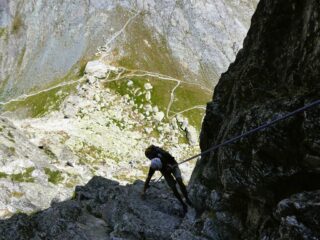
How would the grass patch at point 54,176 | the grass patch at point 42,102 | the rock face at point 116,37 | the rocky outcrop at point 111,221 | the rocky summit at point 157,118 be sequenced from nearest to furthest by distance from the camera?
the rocky summit at point 157,118 < the rocky outcrop at point 111,221 < the grass patch at point 54,176 < the grass patch at point 42,102 < the rock face at point 116,37

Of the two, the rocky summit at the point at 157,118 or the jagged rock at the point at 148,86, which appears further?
the jagged rock at the point at 148,86

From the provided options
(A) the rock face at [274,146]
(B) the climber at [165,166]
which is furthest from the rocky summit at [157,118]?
(B) the climber at [165,166]

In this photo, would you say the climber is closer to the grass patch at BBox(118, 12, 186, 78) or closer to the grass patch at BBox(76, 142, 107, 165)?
the grass patch at BBox(76, 142, 107, 165)

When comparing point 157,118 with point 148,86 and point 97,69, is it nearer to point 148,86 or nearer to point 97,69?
point 148,86

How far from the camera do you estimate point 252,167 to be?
1639 centimetres

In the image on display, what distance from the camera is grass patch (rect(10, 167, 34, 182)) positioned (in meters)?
56.8

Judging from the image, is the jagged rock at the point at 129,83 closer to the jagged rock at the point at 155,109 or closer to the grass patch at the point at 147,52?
the grass patch at the point at 147,52

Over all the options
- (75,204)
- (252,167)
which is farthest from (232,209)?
(75,204)

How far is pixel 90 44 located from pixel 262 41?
11491cm

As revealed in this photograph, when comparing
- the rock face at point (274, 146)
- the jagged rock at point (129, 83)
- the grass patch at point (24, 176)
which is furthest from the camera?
the jagged rock at point (129, 83)

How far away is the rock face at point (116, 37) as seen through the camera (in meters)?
128

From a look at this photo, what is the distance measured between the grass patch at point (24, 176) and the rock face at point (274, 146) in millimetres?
39407

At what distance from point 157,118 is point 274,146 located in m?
91.2

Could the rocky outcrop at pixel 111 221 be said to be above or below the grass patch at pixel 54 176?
below
